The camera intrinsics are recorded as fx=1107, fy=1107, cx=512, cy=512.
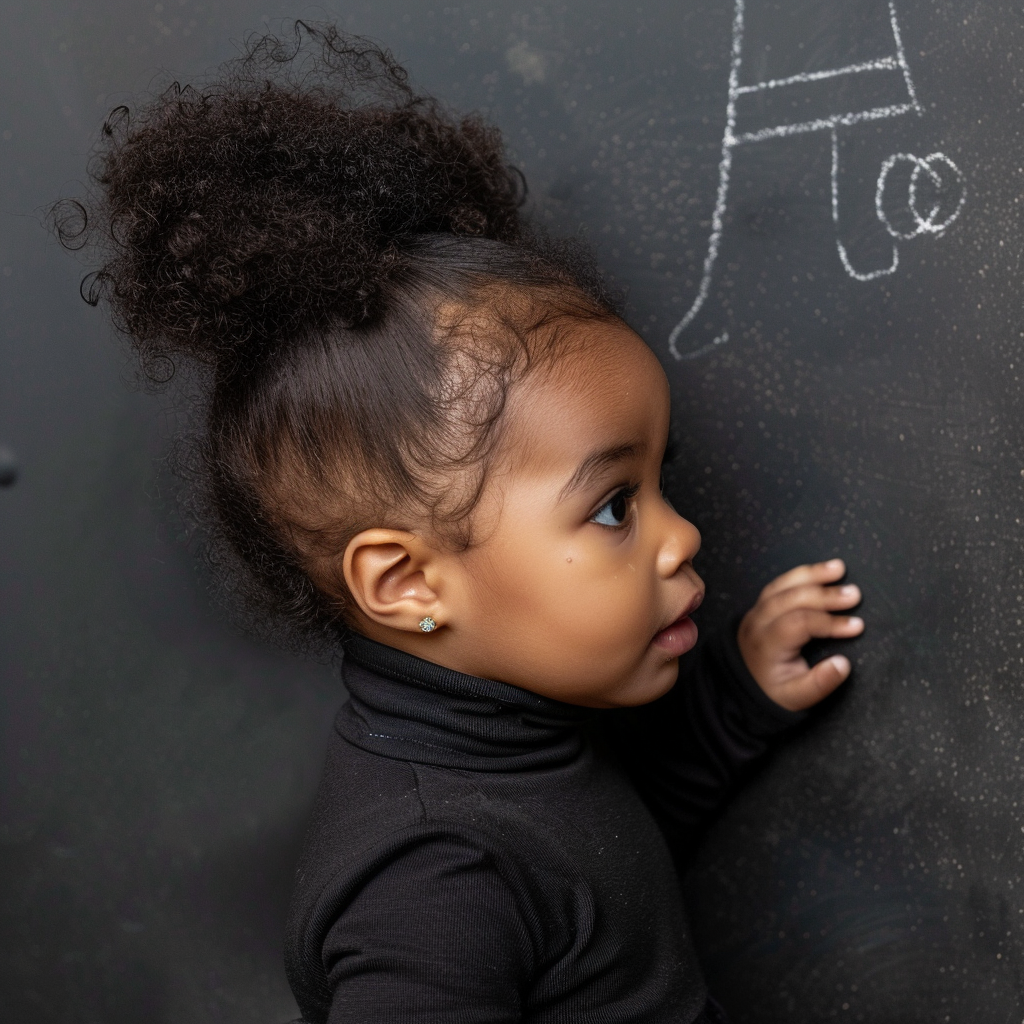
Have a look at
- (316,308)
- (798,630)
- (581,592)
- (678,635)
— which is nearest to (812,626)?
(798,630)

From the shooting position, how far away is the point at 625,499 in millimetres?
760

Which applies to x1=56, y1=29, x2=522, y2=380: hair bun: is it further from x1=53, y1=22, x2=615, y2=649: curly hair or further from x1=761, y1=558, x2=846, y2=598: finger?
x1=761, y1=558, x2=846, y2=598: finger

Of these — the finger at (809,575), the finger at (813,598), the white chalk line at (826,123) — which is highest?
the white chalk line at (826,123)

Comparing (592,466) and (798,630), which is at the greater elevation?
(592,466)

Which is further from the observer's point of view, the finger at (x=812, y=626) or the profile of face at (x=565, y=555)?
the finger at (x=812, y=626)

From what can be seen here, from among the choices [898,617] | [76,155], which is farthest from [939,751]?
[76,155]

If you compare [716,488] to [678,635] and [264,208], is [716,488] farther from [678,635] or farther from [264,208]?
[264,208]

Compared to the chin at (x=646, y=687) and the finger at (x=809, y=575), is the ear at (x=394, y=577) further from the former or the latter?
the finger at (x=809, y=575)

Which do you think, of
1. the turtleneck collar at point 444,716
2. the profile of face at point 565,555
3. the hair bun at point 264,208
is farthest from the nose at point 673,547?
the hair bun at point 264,208

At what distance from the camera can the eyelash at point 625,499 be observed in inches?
29.2

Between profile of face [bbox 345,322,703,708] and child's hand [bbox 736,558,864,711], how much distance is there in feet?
0.46

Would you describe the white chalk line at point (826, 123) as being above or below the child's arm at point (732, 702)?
above

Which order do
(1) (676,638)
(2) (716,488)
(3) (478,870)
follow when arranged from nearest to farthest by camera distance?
(3) (478,870), (1) (676,638), (2) (716,488)

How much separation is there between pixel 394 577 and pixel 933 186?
0.47 m
